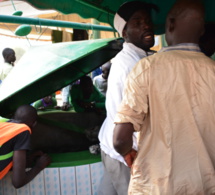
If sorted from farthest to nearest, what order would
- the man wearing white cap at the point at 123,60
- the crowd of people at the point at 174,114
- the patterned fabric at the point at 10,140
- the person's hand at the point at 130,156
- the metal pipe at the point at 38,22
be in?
the metal pipe at the point at 38,22, the patterned fabric at the point at 10,140, the man wearing white cap at the point at 123,60, the person's hand at the point at 130,156, the crowd of people at the point at 174,114

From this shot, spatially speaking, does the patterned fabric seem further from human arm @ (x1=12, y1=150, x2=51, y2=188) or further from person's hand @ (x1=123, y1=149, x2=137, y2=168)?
person's hand @ (x1=123, y1=149, x2=137, y2=168)

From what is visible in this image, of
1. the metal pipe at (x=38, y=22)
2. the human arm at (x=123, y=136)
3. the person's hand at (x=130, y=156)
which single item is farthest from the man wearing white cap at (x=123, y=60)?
the metal pipe at (x=38, y=22)

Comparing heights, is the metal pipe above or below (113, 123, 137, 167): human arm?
above

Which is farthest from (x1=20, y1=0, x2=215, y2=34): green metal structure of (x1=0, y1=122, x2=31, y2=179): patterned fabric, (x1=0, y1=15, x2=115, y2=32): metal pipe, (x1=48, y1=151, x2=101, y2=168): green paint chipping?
(x1=48, y1=151, x2=101, y2=168): green paint chipping

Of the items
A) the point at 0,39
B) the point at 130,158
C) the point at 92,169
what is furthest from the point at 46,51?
the point at 0,39

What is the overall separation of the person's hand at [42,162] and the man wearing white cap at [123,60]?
23.1 inches

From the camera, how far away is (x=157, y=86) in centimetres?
111

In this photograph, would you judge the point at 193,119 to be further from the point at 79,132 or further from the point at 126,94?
the point at 79,132

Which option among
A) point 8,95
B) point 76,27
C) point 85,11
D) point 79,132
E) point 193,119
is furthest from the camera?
point 76,27

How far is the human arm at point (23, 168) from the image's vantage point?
199cm

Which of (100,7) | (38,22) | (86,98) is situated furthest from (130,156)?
(38,22)

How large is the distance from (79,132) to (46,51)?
0.94 meters

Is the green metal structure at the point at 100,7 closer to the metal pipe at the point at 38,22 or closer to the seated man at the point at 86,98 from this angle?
the metal pipe at the point at 38,22

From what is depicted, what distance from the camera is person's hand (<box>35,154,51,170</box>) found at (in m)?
2.21
